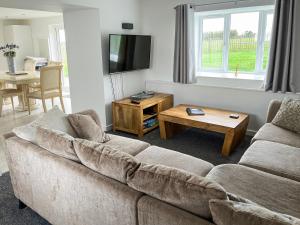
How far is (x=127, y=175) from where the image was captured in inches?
53.6

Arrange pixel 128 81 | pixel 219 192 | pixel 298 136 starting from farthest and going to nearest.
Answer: pixel 128 81 < pixel 298 136 < pixel 219 192

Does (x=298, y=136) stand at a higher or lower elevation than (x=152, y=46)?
lower

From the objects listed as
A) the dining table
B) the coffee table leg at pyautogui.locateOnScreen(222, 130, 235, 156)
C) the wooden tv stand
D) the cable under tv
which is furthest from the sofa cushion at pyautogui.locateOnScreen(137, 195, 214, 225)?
the dining table

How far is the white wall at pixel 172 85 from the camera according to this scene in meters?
3.79

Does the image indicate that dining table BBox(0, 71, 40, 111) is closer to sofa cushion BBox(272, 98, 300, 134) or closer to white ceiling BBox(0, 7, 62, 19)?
white ceiling BBox(0, 7, 62, 19)

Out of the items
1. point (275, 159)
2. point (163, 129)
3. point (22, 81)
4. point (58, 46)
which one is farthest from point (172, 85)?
point (58, 46)

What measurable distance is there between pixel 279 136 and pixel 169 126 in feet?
5.36

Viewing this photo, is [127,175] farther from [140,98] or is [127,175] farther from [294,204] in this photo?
[140,98]

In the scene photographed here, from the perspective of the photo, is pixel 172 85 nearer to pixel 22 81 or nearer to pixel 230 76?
pixel 230 76

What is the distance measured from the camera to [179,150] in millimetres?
3457

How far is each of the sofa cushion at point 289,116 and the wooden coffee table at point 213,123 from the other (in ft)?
1.62

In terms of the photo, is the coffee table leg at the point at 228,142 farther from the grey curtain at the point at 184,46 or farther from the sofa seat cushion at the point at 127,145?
the grey curtain at the point at 184,46

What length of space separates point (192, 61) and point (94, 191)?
3.23m

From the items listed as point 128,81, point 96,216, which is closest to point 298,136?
point 96,216
